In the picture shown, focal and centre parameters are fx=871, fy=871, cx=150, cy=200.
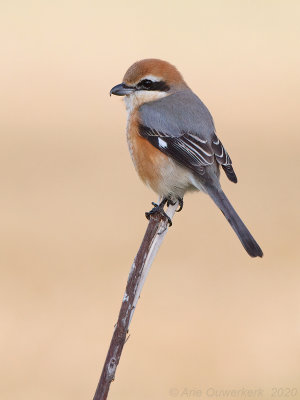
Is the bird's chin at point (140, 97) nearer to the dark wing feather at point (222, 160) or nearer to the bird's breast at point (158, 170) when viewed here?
the bird's breast at point (158, 170)

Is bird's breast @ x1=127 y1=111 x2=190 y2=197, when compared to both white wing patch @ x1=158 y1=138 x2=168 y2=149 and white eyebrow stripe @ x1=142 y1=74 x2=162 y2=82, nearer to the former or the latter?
white wing patch @ x1=158 y1=138 x2=168 y2=149

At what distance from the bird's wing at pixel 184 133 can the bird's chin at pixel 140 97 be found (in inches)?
3.8

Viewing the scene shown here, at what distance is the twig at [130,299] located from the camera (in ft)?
11.4

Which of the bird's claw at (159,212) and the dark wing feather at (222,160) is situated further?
the dark wing feather at (222,160)

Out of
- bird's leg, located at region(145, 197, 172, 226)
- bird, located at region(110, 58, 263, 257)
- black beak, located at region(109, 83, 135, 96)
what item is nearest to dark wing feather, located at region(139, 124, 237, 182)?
bird, located at region(110, 58, 263, 257)

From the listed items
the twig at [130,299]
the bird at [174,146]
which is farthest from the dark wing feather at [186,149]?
the twig at [130,299]

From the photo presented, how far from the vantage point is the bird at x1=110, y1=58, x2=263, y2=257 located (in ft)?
17.1

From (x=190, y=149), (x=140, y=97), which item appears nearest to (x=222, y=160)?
(x=190, y=149)

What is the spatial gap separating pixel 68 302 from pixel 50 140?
5.73 meters

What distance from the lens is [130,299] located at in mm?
3662

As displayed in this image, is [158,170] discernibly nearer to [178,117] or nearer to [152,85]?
[178,117]

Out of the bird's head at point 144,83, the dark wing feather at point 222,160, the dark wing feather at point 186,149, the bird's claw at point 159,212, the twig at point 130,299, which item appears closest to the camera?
the twig at point 130,299

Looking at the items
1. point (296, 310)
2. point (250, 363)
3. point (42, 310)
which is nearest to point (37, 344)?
point (42, 310)

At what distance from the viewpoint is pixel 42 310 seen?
786 cm
